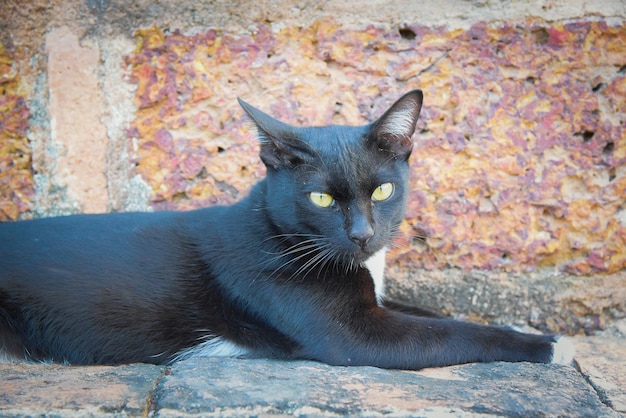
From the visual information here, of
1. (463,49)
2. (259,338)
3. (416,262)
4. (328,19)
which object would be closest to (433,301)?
(416,262)

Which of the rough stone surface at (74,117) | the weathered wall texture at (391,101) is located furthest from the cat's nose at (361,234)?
the rough stone surface at (74,117)

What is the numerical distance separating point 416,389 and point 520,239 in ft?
2.73

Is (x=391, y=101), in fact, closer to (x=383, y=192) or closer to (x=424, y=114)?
(x=424, y=114)

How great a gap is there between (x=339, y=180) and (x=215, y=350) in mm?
609

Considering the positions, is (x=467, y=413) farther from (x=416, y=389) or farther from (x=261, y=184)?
(x=261, y=184)

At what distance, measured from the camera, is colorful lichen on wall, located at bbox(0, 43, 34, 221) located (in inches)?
84.9

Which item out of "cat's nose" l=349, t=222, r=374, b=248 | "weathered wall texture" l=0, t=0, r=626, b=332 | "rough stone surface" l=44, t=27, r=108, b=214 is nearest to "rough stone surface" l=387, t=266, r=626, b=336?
"weathered wall texture" l=0, t=0, r=626, b=332

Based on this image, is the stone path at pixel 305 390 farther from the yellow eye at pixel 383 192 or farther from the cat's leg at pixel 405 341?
the yellow eye at pixel 383 192

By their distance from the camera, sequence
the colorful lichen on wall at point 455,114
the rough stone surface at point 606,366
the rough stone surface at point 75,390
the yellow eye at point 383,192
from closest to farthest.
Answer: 1. the rough stone surface at point 75,390
2. the rough stone surface at point 606,366
3. the yellow eye at point 383,192
4. the colorful lichen on wall at point 455,114

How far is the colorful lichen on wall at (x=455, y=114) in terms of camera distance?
2.12 metres

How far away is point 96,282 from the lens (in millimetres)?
1902

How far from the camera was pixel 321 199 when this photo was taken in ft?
6.23

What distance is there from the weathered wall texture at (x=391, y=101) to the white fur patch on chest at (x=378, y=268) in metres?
0.23

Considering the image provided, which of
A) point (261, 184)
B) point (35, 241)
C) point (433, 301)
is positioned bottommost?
point (433, 301)
